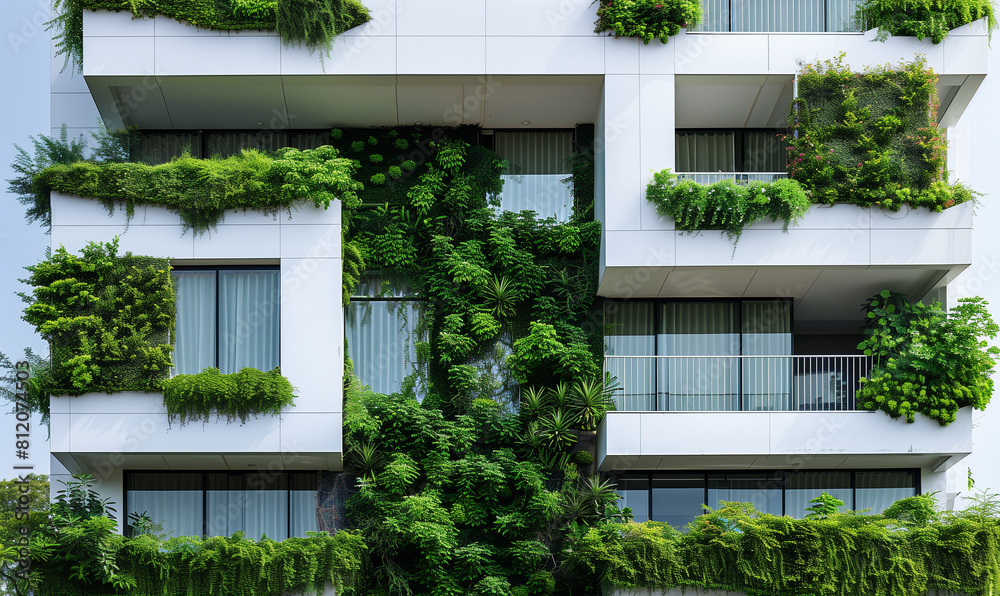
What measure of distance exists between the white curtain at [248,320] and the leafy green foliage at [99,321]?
102 centimetres

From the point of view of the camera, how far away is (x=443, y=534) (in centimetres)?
1920

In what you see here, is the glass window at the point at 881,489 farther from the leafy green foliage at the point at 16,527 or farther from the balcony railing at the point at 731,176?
the leafy green foliage at the point at 16,527

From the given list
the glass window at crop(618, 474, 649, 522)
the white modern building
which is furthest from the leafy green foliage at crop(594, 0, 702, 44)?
the glass window at crop(618, 474, 649, 522)

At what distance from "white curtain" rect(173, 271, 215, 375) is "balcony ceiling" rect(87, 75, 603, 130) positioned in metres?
4.24

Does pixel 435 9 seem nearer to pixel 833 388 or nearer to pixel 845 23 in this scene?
pixel 845 23

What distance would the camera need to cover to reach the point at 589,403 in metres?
20.7

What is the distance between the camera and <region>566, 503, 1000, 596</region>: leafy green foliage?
18.2m

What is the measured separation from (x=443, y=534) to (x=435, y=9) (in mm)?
10567

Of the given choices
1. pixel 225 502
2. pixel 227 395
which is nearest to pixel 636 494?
pixel 225 502

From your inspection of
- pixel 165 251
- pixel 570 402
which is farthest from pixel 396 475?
pixel 165 251

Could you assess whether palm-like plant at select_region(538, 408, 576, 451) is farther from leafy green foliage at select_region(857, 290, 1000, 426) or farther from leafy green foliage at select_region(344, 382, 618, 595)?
leafy green foliage at select_region(857, 290, 1000, 426)

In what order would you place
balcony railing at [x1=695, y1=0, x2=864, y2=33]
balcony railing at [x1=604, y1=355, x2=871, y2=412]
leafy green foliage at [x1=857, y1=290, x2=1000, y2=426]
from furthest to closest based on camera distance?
balcony railing at [x1=695, y1=0, x2=864, y2=33] → balcony railing at [x1=604, y1=355, x2=871, y2=412] → leafy green foliage at [x1=857, y1=290, x2=1000, y2=426]

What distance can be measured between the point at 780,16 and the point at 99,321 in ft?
49.5

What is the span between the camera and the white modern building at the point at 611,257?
19.7 m
